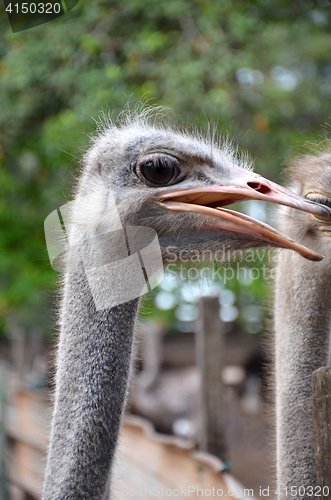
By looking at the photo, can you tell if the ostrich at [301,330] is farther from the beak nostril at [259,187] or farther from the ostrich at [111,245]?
the beak nostril at [259,187]

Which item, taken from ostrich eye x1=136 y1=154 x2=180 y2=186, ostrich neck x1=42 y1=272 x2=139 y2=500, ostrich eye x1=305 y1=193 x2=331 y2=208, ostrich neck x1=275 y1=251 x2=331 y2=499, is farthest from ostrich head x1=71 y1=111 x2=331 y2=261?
ostrich neck x1=275 y1=251 x2=331 y2=499

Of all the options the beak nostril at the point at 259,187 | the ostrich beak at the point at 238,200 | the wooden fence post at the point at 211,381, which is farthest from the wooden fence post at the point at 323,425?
the wooden fence post at the point at 211,381

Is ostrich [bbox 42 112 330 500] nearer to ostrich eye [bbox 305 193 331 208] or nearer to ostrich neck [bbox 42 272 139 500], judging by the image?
ostrich neck [bbox 42 272 139 500]

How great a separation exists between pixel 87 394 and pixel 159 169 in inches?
28.1

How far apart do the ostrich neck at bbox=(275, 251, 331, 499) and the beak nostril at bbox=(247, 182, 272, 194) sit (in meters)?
0.53

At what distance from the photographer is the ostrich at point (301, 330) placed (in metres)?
1.93

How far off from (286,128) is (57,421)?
430 centimetres

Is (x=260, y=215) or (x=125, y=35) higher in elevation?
(x=125, y=35)

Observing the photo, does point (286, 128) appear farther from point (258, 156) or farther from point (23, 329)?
point (23, 329)

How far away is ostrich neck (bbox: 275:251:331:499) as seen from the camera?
1.94 metres

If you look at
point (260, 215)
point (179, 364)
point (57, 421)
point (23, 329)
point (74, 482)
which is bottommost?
point (179, 364)

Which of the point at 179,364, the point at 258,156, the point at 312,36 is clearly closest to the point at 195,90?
the point at 258,156

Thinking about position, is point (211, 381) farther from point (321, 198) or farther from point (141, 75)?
point (141, 75)

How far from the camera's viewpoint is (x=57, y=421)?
169cm
